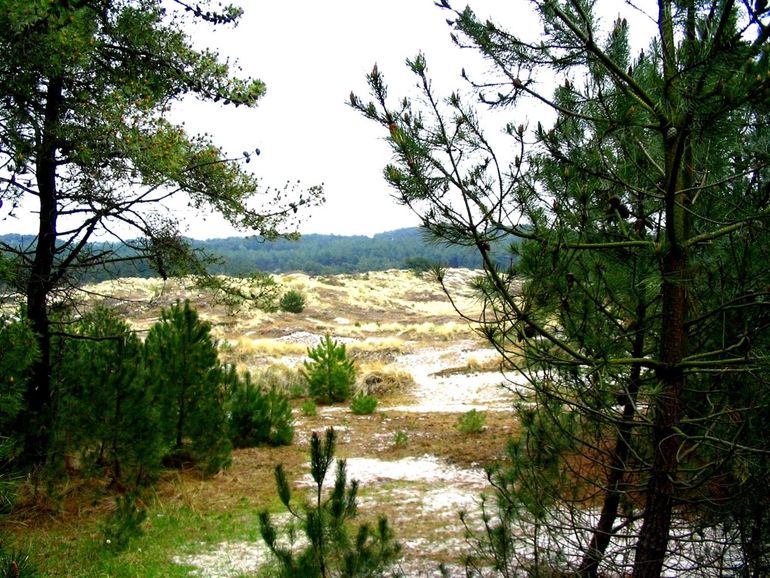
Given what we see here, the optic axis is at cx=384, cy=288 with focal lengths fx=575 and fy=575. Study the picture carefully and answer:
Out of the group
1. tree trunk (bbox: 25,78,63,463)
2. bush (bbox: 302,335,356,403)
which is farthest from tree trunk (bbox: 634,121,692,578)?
bush (bbox: 302,335,356,403)

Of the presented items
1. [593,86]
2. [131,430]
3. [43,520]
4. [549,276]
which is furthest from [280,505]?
[593,86]

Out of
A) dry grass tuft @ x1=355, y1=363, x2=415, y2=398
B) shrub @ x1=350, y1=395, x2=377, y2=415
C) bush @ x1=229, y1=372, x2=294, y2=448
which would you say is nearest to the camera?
bush @ x1=229, y1=372, x2=294, y2=448

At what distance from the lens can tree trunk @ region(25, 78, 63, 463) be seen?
18.6ft

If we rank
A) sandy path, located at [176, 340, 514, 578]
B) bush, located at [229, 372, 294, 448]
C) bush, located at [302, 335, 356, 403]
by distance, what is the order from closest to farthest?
sandy path, located at [176, 340, 514, 578] → bush, located at [229, 372, 294, 448] → bush, located at [302, 335, 356, 403]

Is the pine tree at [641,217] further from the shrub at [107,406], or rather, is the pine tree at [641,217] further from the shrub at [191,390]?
the shrub at [191,390]

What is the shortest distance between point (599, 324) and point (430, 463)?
5528mm

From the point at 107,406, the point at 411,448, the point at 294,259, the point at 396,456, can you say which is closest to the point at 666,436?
the point at 107,406

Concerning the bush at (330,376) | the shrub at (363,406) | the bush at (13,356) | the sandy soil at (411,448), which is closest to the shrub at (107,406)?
the sandy soil at (411,448)

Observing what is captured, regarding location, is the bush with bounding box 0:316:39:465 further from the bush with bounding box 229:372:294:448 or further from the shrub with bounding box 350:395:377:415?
the shrub with bounding box 350:395:377:415

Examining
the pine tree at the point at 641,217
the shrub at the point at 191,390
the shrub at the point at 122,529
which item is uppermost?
the pine tree at the point at 641,217

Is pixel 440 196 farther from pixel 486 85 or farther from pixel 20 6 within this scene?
pixel 20 6

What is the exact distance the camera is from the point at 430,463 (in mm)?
8227

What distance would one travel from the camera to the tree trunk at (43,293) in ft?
18.6

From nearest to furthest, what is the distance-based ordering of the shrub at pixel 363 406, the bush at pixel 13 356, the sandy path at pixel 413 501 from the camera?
1. the bush at pixel 13 356
2. the sandy path at pixel 413 501
3. the shrub at pixel 363 406
